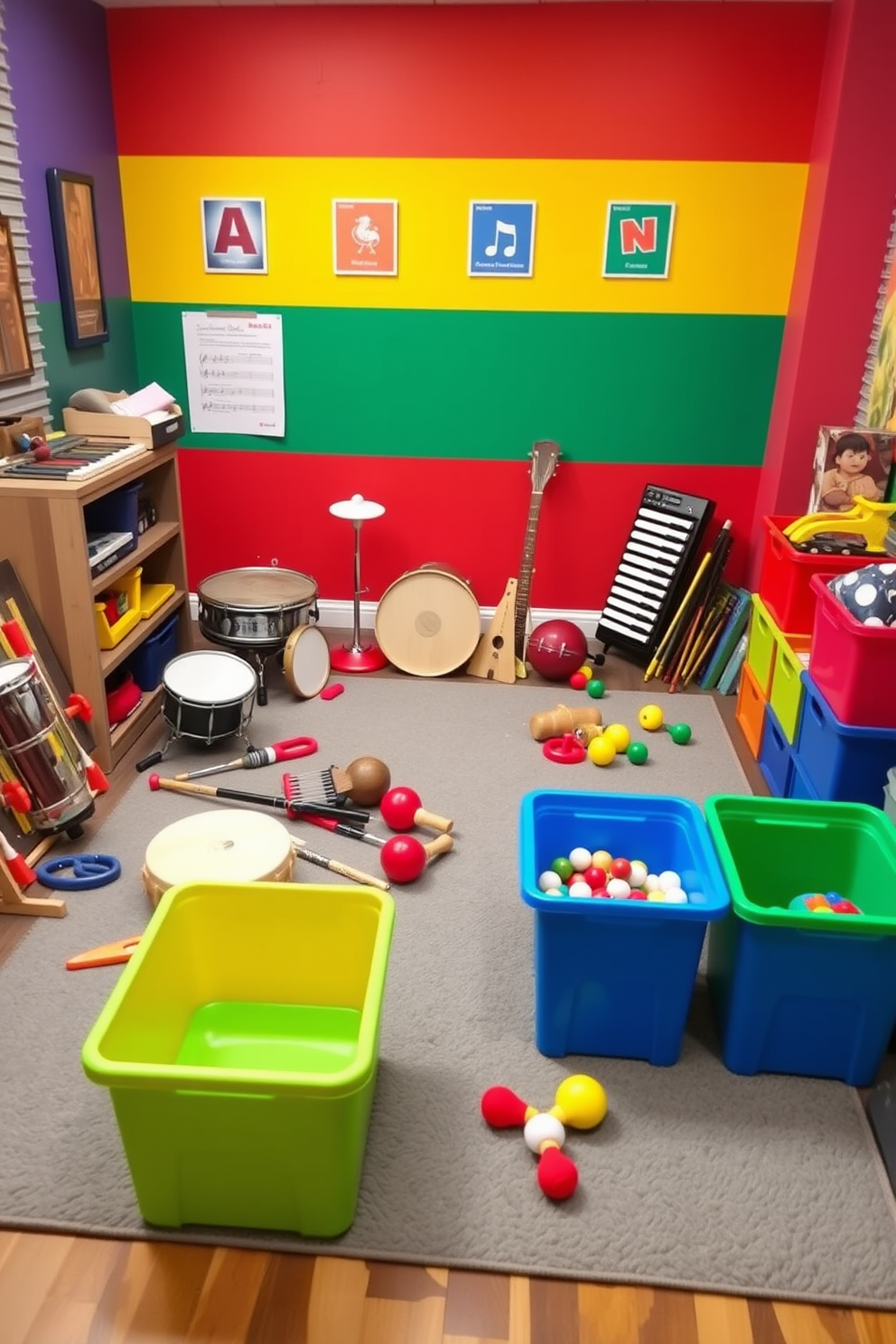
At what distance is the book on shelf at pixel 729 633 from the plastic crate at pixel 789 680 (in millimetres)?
653

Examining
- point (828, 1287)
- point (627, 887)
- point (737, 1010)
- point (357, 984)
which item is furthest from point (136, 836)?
point (828, 1287)

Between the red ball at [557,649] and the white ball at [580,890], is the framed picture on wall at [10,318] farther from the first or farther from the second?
the white ball at [580,890]

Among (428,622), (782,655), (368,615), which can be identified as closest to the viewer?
(782,655)

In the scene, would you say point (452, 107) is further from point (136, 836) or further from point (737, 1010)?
point (737, 1010)

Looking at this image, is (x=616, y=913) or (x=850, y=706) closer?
(x=616, y=913)

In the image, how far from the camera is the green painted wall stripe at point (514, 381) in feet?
12.0

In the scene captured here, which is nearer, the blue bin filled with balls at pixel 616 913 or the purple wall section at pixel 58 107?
the blue bin filled with balls at pixel 616 913

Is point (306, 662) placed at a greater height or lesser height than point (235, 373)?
lesser

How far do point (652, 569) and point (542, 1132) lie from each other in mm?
2472

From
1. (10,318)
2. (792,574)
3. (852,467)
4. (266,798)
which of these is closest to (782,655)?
(792,574)

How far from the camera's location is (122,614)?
10.2 ft

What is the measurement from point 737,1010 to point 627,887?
0.32 metres

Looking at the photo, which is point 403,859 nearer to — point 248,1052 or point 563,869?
point 563,869

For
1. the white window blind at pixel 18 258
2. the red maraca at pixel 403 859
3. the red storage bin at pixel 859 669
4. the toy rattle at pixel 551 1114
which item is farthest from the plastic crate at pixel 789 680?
the white window blind at pixel 18 258
